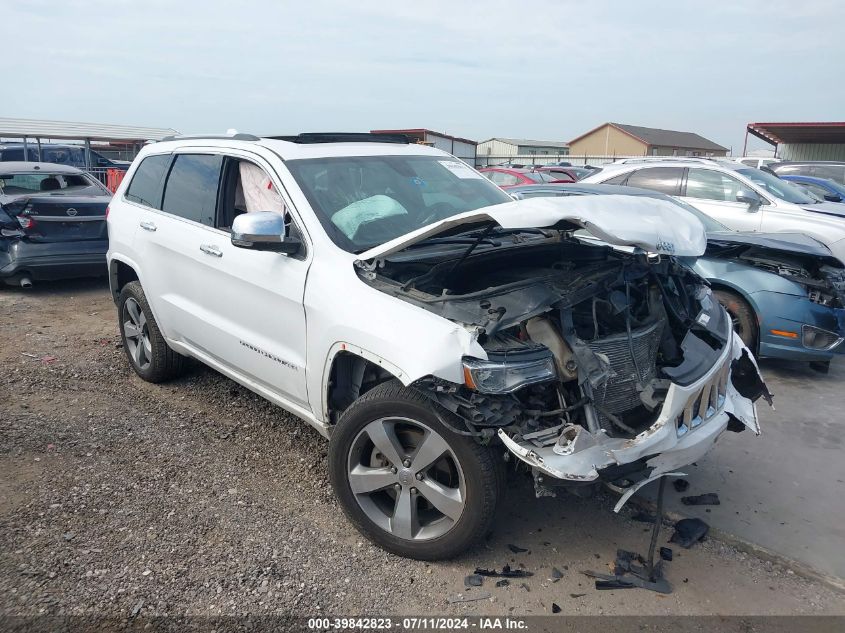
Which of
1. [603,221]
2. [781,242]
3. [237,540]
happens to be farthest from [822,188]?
[237,540]

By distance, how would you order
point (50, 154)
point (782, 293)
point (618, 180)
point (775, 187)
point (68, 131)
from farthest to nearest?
point (50, 154)
point (68, 131)
point (618, 180)
point (775, 187)
point (782, 293)

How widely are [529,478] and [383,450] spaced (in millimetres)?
1077

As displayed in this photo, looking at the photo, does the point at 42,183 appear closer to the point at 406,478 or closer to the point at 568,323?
the point at 406,478

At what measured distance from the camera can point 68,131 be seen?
16156 mm

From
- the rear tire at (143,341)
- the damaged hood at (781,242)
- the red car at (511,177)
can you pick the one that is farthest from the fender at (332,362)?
the red car at (511,177)

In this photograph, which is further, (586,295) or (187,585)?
(586,295)

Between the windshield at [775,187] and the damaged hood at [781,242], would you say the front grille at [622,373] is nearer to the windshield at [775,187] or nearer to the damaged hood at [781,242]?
the damaged hood at [781,242]

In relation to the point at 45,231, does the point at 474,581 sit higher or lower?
lower

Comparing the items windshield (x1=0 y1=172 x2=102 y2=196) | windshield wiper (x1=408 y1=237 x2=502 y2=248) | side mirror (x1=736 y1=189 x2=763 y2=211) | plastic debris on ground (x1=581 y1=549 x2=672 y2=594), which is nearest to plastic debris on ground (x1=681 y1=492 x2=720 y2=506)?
plastic debris on ground (x1=581 y1=549 x2=672 y2=594)

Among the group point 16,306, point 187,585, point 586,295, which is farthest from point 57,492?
point 16,306

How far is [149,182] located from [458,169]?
7.70 ft

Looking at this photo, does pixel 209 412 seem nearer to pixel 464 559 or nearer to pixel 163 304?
pixel 163 304

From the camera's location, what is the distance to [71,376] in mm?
5250

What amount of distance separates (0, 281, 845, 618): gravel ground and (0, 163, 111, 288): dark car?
358 cm
